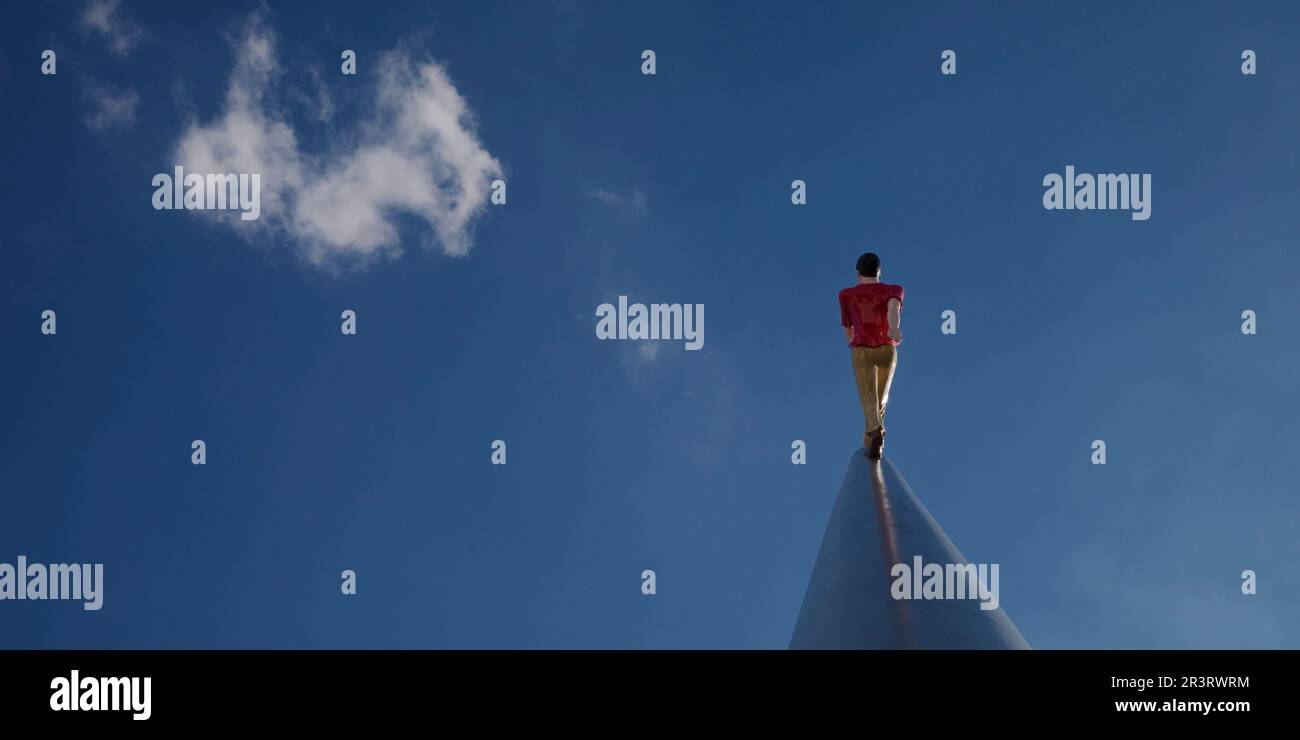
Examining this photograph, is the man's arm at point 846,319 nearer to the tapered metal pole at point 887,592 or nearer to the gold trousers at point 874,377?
the gold trousers at point 874,377

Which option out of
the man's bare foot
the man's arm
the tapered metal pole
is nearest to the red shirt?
the man's arm

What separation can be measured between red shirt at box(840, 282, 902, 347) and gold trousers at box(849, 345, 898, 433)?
0.31 feet

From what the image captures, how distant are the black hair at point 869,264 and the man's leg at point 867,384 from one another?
0.83 m

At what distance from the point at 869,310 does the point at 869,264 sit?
500 mm

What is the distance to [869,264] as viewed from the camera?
26.0 feet

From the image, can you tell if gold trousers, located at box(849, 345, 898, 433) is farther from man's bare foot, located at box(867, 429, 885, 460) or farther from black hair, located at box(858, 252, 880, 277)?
black hair, located at box(858, 252, 880, 277)

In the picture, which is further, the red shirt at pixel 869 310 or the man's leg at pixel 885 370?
the man's leg at pixel 885 370

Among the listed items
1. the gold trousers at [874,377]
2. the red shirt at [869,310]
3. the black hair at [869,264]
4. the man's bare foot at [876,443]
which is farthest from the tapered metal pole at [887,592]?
the black hair at [869,264]

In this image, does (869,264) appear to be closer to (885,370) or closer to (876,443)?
(885,370)

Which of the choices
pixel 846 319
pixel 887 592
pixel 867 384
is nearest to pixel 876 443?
pixel 867 384

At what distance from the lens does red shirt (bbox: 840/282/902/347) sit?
7867mm

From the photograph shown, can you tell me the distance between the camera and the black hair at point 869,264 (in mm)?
7914
